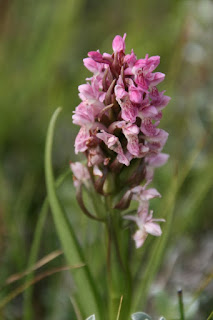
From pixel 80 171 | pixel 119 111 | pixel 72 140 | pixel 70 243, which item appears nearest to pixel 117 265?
pixel 70 243

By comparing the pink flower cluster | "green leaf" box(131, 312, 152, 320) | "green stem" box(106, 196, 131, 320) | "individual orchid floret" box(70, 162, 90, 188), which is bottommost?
"green leaf" box(131, 312, 152, 320)

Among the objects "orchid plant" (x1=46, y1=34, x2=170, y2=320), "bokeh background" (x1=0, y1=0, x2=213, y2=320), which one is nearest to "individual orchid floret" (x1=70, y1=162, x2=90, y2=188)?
"orchid plant" (x1=46, y1=34, x2=170, y2=320)

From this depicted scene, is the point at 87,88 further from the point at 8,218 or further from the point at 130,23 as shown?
the point at 130,23

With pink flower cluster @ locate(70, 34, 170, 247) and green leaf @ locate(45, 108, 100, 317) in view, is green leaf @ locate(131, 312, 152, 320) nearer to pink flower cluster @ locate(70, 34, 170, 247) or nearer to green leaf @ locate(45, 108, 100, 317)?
green leaf @ locate(45, 108, 100, 317)

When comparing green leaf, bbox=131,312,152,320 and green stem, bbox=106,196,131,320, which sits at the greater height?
green stem, bbox=106,196,131,320

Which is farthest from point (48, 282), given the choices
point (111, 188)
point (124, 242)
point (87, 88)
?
point (87, 88)

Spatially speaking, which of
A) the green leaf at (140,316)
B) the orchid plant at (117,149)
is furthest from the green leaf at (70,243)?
the green leaf at (140,316)
